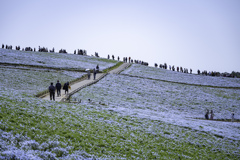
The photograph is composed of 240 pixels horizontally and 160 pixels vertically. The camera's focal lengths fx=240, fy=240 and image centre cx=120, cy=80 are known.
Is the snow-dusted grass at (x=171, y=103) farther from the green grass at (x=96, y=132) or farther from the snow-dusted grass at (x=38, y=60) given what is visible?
the snow-dusted grass at (x=38, y=60)

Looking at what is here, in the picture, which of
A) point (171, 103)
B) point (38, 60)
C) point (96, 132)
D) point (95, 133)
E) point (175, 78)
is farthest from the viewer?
point (175, 78)

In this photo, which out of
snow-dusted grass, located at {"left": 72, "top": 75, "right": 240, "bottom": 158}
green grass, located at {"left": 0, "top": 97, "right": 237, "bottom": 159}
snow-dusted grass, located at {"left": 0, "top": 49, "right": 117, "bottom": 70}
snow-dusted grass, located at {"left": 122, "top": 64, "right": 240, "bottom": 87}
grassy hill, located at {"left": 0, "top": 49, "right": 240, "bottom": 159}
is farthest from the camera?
snow-dusted grass, located at {"left": 122, "top": 64, "right": 240, "bottom": 87}

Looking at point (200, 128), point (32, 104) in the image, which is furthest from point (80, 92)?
point (200, 128)

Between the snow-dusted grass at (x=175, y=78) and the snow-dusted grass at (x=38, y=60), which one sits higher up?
the snow-dusted grass at (x=38, y=60)

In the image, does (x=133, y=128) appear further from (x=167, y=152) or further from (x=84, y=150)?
(x=84, y=150)

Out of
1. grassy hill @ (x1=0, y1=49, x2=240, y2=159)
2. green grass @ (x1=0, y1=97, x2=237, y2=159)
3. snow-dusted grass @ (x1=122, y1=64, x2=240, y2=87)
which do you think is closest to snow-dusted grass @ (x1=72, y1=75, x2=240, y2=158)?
grassy hill @ (x1=0, y1=49, x2=240, y2=159)

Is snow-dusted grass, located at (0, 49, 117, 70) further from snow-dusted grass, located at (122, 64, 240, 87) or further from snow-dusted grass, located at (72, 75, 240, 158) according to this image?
snow-dusted grass, located at (72, 75, 240, 158)

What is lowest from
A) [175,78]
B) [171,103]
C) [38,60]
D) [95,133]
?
[171,103]

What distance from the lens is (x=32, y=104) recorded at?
23.6 m

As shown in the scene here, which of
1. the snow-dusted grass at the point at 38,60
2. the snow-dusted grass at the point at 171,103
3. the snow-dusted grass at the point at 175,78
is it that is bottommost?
the snow-dusted grass at the point at 171,103

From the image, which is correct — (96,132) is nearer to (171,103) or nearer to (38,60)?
(171,103)

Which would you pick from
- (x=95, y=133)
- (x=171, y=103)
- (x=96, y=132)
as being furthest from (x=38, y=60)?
(x=95, y=133)

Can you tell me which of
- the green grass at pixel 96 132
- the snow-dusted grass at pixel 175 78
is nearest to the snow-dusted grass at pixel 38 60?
the snow-dusted grass at pixel 175 78

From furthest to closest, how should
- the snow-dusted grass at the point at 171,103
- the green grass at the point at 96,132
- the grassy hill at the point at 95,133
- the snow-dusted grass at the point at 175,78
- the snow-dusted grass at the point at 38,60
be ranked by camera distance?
1. the snow-dusted grass at the point at 175,78
2. the snow-dusted grass at the point at 38,60
3. the snow-dusted grass at the point at 171,103
4. the green grass at the point at 96,132
5. the grassy hill at the point at 95,133
